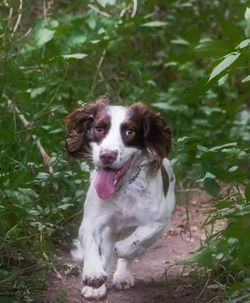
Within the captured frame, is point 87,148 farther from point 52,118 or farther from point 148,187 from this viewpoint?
point 52,118

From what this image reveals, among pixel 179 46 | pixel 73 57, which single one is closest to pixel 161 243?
pixel 73 57

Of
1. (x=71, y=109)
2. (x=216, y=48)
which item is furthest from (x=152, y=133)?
(x=71, y=109)

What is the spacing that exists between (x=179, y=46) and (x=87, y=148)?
15.7 ft

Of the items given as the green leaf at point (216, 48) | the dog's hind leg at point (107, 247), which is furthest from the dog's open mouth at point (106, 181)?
the green leaf at point (216, 48)

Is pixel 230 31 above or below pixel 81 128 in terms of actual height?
above

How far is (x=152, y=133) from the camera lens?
3.36 meters

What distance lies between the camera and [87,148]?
11.3 feet

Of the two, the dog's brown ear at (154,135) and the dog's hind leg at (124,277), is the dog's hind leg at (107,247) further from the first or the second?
the dog's brown ear at (154,135)

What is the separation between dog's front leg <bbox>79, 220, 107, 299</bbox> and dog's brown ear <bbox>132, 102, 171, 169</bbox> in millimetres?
530

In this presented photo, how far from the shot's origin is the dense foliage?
262 cm

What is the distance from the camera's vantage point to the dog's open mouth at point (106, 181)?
3057mm

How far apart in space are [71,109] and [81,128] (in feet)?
4.14

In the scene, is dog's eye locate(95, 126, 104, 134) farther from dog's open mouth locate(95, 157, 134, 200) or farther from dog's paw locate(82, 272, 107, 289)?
dog's paw locate(82, 272, 107, 289)

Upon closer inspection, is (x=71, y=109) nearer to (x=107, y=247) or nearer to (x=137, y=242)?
(x=107, y=247)
